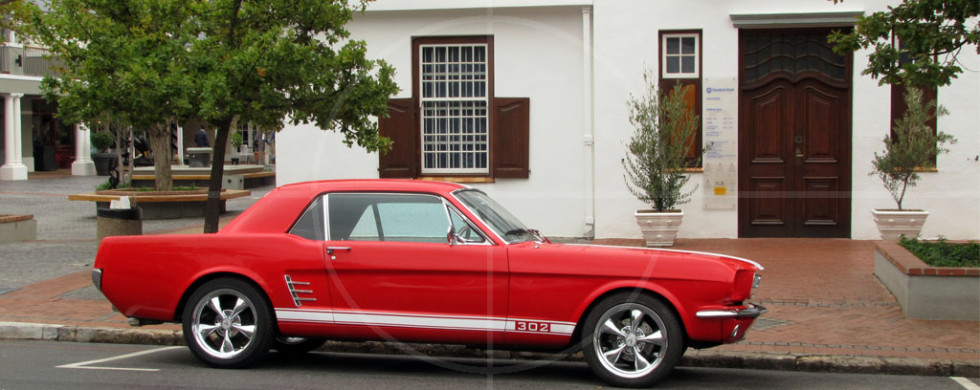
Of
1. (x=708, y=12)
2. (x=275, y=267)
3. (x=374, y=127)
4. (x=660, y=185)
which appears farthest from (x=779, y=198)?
(x=275, y=267)

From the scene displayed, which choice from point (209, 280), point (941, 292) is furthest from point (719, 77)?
point (209, 280)

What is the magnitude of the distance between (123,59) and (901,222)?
10095 mm

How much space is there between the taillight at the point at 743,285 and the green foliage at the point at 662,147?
6751 mm

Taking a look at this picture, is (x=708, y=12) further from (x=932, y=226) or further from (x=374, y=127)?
(x=374, y=127)

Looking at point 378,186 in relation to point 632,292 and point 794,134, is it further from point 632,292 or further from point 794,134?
point 794,134

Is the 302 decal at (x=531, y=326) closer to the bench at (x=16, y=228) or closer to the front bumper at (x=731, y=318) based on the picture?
the front bumper at (x=731, y=318)

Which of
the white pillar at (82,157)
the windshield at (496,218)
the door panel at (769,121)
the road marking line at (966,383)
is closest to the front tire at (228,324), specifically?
the windshield at (496,218)

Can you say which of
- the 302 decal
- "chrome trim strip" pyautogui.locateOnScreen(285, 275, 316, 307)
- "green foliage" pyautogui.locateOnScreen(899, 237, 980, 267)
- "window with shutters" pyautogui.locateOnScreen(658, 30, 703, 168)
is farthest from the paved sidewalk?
"window with shutters" pyautogui.locateOnScreen(658, 30, 703, 168)

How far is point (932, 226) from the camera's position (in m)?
13.8

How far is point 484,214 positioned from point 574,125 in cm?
807

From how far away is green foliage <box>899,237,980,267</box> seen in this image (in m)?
9.06

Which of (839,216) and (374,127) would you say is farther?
(839,216)

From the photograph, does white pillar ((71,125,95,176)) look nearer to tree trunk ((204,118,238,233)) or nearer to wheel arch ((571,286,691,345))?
tree trunk ((204,118,238,233))

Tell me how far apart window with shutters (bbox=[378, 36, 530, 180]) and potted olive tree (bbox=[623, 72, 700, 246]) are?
8.61ft
